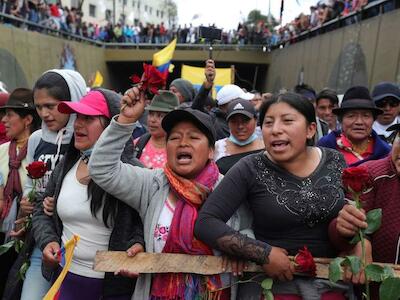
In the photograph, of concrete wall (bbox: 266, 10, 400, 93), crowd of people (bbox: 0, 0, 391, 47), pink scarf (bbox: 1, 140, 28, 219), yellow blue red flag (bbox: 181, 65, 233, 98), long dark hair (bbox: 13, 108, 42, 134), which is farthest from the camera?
crowd of people (bbox: 0, 0, 391, 47)

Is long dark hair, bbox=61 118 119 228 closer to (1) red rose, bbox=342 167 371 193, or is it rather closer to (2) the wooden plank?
(2) the wooden plank

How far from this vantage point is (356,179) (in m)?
1.81

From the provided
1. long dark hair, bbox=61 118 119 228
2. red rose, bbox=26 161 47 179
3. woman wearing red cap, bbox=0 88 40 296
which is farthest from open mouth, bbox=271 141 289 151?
woman wearing red cap, bbox=0 88 40 296

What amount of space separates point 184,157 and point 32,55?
A: 1872 centimetres

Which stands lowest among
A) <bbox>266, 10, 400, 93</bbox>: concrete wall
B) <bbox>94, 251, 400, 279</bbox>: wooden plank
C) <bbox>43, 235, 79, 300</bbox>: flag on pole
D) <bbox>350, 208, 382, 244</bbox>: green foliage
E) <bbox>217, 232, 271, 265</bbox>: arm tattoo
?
<bbox>43, 235, 79, 300</bbox>: flag on pole

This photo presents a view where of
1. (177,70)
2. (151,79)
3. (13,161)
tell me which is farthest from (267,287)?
(177,70)

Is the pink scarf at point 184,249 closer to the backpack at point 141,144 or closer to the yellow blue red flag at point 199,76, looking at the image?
the backpack at point 141,144

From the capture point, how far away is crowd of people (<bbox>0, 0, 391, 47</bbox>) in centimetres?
1780

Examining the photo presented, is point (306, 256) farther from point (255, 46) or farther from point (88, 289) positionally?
point (255, 46)

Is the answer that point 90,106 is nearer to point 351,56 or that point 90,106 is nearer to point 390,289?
point 390,289

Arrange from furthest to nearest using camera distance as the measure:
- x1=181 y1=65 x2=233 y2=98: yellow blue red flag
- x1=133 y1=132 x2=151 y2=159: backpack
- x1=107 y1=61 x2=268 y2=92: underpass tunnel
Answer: x1=107 y1=61 x2=268 y2=92: underpass tunnel → x1=181 y1=65 x2=233 y2=98: yellow blue red flag → x1=133 y1=132 x2=151 y2=159: backpack

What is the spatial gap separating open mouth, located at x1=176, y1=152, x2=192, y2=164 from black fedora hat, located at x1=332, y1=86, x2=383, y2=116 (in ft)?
6.60

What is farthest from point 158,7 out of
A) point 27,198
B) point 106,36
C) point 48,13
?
point 27,198

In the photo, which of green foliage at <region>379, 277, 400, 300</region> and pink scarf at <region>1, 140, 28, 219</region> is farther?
pink scarf at <region>1, 140, 28, 219</region>
